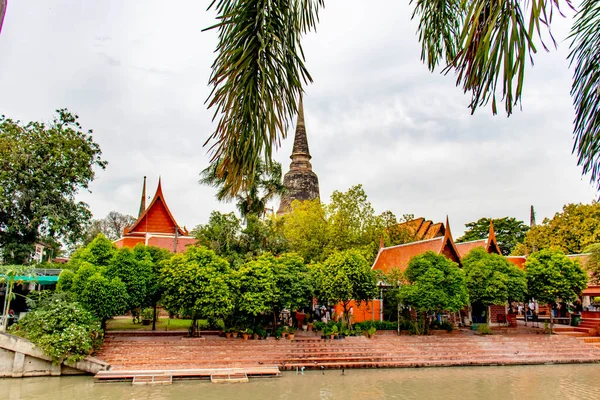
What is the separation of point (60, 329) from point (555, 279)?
16.2 m

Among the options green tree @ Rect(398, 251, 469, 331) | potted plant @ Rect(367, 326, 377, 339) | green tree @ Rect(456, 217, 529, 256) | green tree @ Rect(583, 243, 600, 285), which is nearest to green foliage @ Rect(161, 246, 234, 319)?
potted plant @ Rect(367, 326, 377, 339)

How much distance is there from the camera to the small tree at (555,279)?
16.7 metres

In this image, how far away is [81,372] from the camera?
11586mm

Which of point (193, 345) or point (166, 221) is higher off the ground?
point (166, 221)

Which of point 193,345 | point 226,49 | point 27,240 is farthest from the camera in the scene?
point 27,240

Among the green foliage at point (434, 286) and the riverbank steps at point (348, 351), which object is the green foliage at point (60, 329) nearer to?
the riverbank steps at point (348, 351)

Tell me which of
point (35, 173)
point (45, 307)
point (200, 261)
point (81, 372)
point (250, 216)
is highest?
point (35, 173)

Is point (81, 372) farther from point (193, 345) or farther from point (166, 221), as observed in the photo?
point (166, 221)

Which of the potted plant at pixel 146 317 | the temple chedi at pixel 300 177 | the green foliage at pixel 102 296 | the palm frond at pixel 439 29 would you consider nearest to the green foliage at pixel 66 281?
the green foliage at pixel 102 296

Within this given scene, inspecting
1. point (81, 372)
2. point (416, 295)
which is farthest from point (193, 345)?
point (416, 295)

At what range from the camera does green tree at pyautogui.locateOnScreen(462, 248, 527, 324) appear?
632 inches

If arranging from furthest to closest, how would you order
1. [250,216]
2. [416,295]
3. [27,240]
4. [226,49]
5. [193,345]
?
[27,240], [250,216], [416,295], [193,345], [226,49]

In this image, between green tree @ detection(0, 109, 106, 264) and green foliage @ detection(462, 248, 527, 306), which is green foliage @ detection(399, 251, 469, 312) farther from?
green tree @ detection(0, 109, 106, 264)

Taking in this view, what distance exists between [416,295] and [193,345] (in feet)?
23.9
